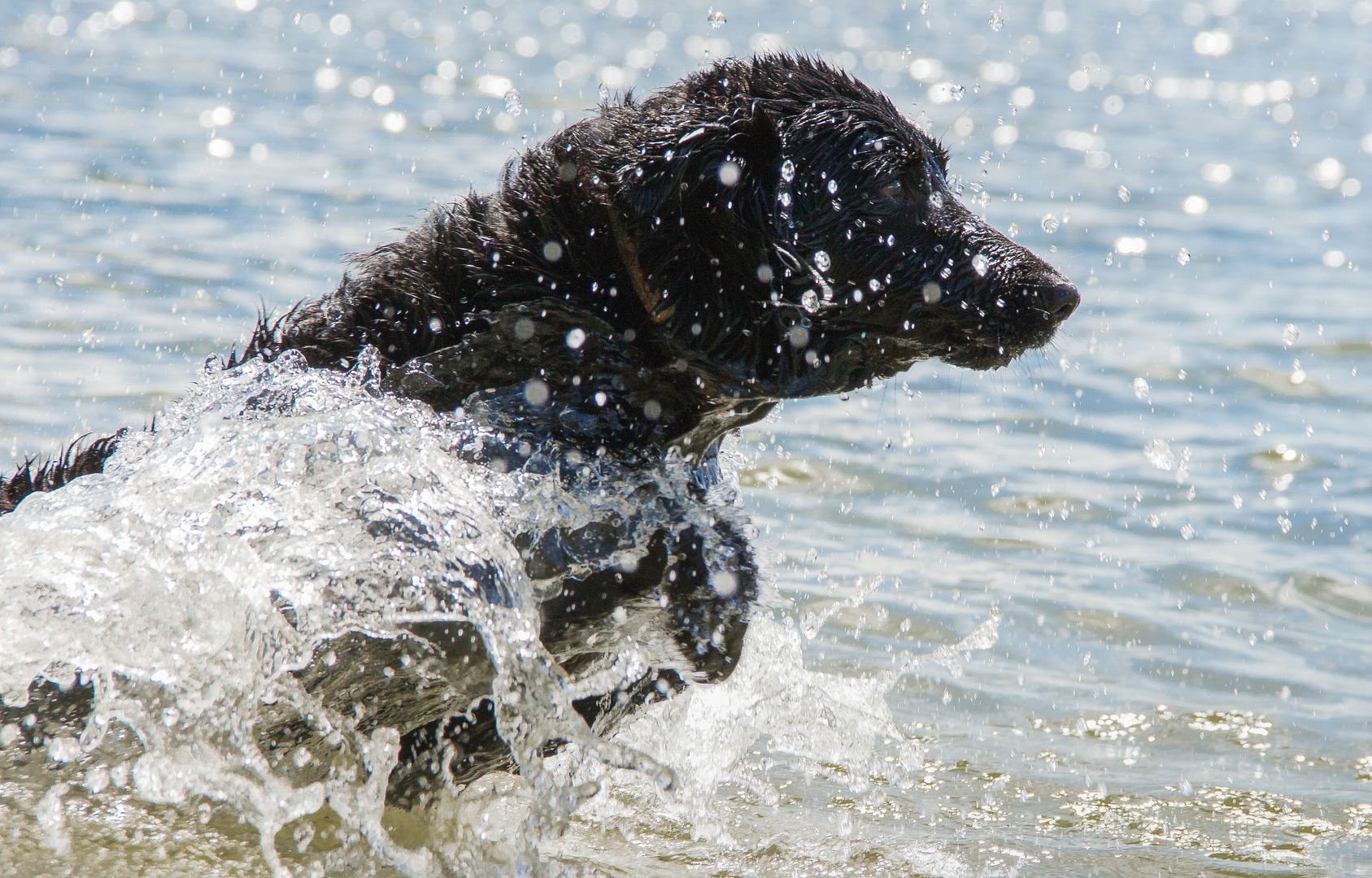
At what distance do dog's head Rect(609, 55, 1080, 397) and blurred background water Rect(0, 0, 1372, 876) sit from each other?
45cm

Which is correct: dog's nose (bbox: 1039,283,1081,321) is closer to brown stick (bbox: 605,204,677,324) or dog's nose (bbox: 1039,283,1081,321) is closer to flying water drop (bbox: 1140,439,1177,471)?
brown stick (bbox: 605,204,677,324)

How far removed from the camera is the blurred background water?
405cm

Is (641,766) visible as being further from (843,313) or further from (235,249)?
(235,249)

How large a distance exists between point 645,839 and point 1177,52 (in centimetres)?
2074

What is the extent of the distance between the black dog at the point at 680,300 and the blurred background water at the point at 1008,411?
49 centimetres

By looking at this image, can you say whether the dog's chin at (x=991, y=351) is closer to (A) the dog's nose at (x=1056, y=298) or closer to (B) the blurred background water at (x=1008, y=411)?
(A) the dog's nose at (x=1056, y=298)

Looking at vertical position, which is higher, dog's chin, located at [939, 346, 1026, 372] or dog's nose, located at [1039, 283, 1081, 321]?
dog's nose, located at [1039, 283, 1081, 321]

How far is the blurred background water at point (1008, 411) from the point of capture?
4.05 m

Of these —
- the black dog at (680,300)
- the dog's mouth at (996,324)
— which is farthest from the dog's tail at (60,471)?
the dog's mouth at (996,324)

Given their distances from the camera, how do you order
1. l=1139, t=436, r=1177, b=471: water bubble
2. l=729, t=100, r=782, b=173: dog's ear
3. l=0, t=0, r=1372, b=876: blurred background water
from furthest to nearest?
1. l=1139, t=436, r=1177, b=471: water bubble
2. l=0, t=0, r=1372, b=876: blurred background water
3. l=729, t=100, r=782, b=173: dog's ear

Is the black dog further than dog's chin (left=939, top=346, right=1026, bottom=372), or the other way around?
dog's chin (left=939, top=346, right=1026, bottom=372)

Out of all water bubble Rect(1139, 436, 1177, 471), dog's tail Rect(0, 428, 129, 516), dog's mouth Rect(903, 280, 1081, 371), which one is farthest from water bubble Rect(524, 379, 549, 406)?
water bubble Rect(1139, 436, 1177, 471)

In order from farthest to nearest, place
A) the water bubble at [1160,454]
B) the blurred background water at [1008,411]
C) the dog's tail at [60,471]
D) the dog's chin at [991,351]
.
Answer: the water bubble at [1160,454], the blurred background water at [1008,411], the dog's tail at [60,471], the dog's chin at [991,351]

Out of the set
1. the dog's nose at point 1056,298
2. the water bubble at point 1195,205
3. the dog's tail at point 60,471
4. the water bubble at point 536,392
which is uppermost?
the water bubble at point 1195,205
